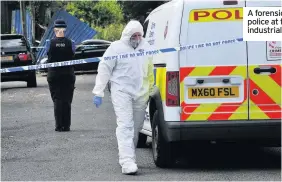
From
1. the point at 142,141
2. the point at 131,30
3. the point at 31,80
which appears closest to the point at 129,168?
the point at 131,30

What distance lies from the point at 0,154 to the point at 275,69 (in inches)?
153

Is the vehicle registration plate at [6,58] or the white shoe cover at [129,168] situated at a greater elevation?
the white shoe cover at [129,168]

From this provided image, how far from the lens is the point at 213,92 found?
28.3 ft

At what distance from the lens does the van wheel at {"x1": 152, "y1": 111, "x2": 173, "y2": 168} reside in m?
8.93

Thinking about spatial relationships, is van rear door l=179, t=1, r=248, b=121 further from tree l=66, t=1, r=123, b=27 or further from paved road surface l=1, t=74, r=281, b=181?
tree l=66, t=1, r=123, b=27

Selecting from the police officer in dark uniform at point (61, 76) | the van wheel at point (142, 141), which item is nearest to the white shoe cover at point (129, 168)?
the van wheel at point (142, 141)

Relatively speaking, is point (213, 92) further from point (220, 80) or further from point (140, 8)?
point (140, 8)

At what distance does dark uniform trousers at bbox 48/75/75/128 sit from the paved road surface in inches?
9.5

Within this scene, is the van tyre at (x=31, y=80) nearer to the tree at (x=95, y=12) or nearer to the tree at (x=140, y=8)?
the tree at (x=140, y=8)

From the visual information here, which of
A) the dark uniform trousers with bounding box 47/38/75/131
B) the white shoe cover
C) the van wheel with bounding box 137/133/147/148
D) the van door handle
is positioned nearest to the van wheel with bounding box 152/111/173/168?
the white shoe cover

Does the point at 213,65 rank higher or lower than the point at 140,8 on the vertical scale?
higher

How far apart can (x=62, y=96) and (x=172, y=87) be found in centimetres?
502

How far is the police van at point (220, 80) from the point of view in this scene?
28.2 feet

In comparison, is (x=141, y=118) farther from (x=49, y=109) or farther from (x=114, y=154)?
(x=49, y=109)
